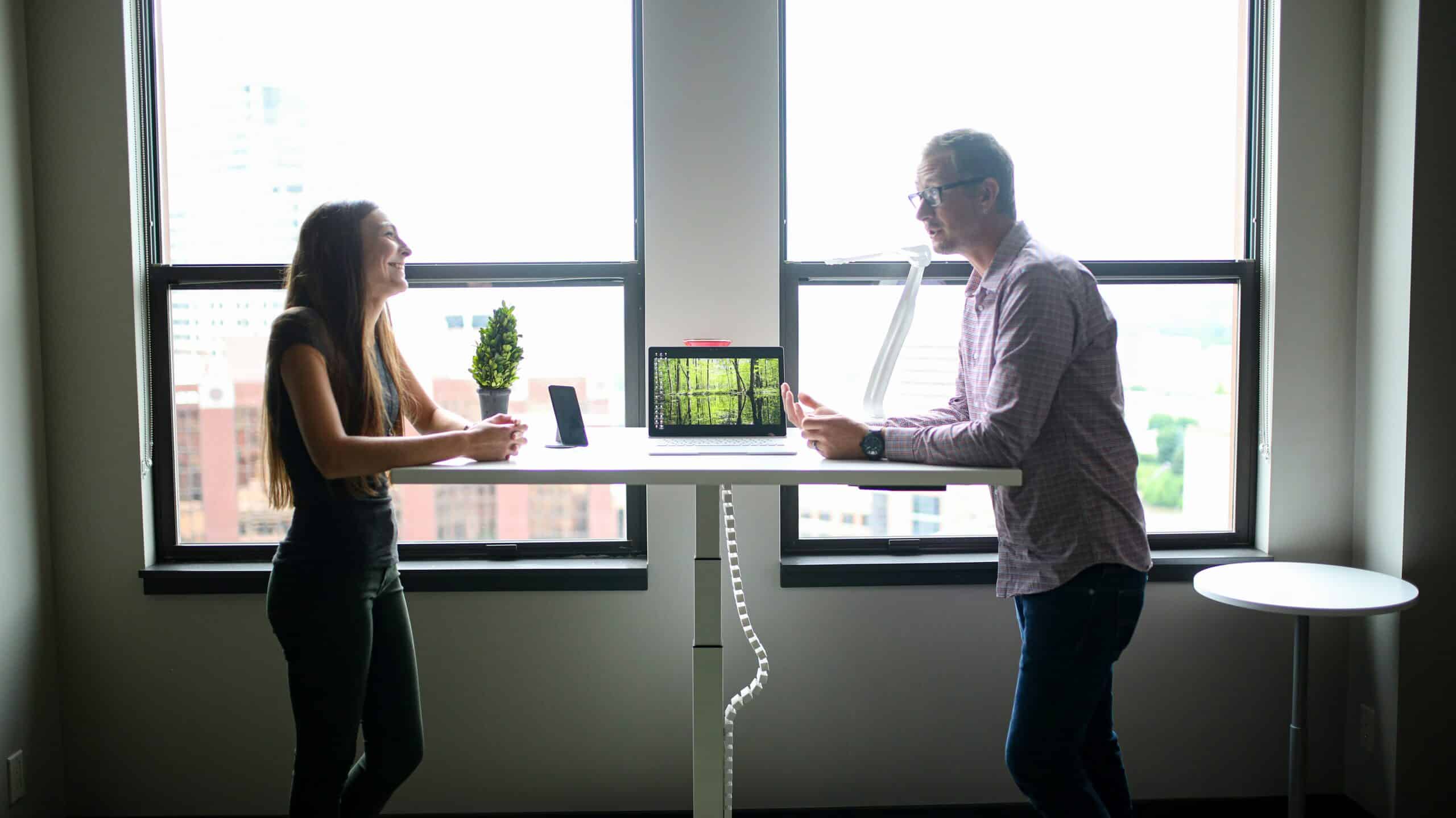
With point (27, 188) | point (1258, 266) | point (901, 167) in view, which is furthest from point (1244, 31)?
point (27, 188)

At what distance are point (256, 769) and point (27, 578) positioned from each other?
2.49ft

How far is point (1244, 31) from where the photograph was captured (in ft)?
8.37

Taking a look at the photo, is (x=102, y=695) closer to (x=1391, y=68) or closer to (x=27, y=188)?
(x=27, y=188)

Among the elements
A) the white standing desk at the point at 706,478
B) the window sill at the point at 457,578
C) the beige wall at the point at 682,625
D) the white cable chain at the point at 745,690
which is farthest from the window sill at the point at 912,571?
the white standing desk at the point at 706,478

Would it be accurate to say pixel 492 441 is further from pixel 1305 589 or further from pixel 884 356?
pixel 1305 589

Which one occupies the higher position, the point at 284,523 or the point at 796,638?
the point at 284,523

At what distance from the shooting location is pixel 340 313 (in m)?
1.75

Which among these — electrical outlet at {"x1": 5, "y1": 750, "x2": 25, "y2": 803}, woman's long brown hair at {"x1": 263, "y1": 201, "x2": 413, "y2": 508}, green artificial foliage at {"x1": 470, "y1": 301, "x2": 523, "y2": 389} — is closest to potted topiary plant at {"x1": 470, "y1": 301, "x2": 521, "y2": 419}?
green artificial foliage at {"x1": 470, "y1": 301, "x2": 523, "y2": 389}

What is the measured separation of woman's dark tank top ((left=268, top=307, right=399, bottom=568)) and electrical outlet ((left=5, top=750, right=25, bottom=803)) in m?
1.24

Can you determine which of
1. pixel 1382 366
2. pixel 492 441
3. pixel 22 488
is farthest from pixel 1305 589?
pixel 22 488

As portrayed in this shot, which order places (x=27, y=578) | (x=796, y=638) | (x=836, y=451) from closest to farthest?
(x=836, y=451)
(x=27, y=578)
(x=796, y=638)

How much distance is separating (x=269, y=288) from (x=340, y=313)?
2.96 feet

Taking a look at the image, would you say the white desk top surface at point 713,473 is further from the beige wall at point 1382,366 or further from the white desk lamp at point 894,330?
the beige wall at point 1382,366

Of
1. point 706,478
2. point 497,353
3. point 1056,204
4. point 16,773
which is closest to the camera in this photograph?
point 706,478
